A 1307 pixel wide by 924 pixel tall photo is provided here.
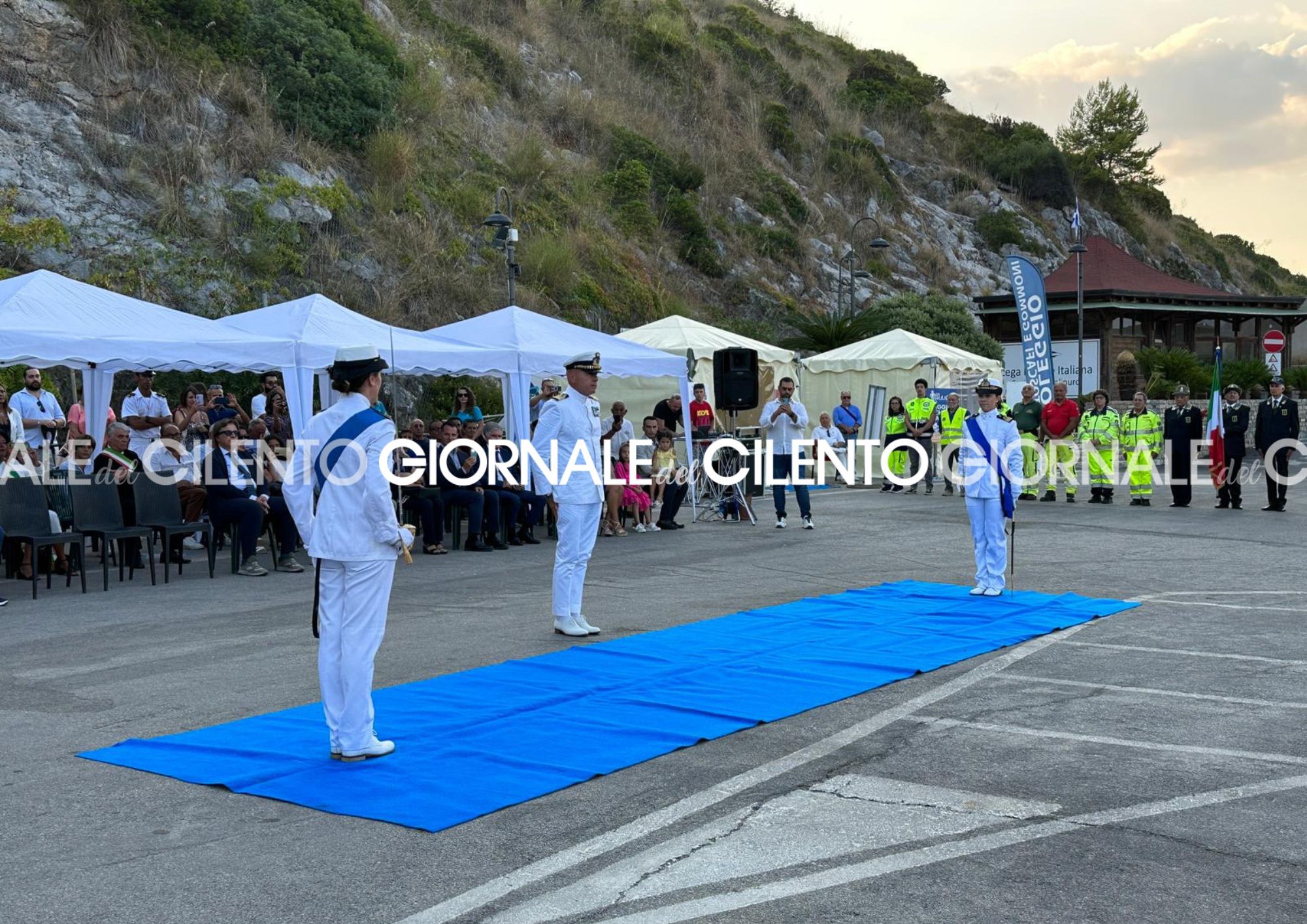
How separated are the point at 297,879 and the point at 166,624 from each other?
21.4 ft

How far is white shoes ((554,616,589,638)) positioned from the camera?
9844mm

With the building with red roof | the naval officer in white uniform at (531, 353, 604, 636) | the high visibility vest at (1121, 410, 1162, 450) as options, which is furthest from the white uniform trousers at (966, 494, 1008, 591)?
the building with red roof

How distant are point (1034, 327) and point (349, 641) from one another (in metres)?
24.0

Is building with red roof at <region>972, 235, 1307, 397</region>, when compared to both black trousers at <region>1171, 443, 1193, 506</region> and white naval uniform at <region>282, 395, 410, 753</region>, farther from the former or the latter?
white naval uniform at <region>282, 395, 410, 753</region>

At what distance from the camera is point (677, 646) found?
30.7 ft

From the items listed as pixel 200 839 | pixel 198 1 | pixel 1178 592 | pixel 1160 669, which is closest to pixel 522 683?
pixel 200 839

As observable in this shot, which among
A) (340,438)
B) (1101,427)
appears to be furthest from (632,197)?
(340,438)

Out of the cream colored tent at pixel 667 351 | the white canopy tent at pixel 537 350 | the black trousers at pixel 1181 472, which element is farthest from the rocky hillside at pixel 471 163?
the black trousers at pixel 1181 472

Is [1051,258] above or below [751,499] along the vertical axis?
above

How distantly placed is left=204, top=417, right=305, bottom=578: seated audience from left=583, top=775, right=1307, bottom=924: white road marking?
1019cm

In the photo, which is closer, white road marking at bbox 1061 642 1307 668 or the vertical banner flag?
white road marking at bbox 1061 642 1307 668

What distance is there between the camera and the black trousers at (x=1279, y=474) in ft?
67.6

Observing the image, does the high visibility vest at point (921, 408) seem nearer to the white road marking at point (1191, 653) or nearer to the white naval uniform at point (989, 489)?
the white naval uniform at point (989, 489)

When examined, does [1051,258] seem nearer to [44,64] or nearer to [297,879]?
[44,64]
